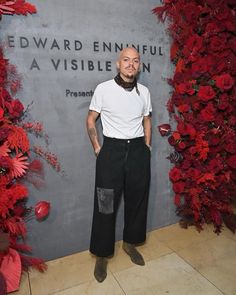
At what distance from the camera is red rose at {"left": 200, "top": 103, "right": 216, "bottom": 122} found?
232 centimetres

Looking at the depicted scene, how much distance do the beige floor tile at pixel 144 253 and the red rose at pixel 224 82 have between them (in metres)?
1.44

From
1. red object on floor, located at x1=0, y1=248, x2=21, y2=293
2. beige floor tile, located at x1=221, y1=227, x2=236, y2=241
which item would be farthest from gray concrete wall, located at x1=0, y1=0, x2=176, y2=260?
beige floor tile, located at x1=221, y1=227, x2=236, y2=241

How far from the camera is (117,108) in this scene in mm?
1914

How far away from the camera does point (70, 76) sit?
76.8 inches

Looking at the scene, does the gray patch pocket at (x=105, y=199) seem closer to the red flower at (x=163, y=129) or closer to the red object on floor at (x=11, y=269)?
the red object on floor at (x=11, y=269)

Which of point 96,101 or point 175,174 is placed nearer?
point 96,101

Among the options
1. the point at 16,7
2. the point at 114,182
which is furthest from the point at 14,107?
the point at 114,182

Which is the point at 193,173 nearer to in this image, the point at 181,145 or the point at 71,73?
the point at 181,145

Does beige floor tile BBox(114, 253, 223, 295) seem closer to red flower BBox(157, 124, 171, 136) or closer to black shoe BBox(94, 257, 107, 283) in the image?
black shoe BBox(94, 257, 107, 283)

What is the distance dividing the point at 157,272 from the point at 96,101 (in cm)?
133

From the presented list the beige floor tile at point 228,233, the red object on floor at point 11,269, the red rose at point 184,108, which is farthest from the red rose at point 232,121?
the red object on floor at point 11,269

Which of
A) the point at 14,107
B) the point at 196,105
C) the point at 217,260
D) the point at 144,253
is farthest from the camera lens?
the point at 196,105

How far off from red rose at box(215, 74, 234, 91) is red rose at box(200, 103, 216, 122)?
0.56ft

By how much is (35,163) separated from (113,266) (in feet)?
3.24
